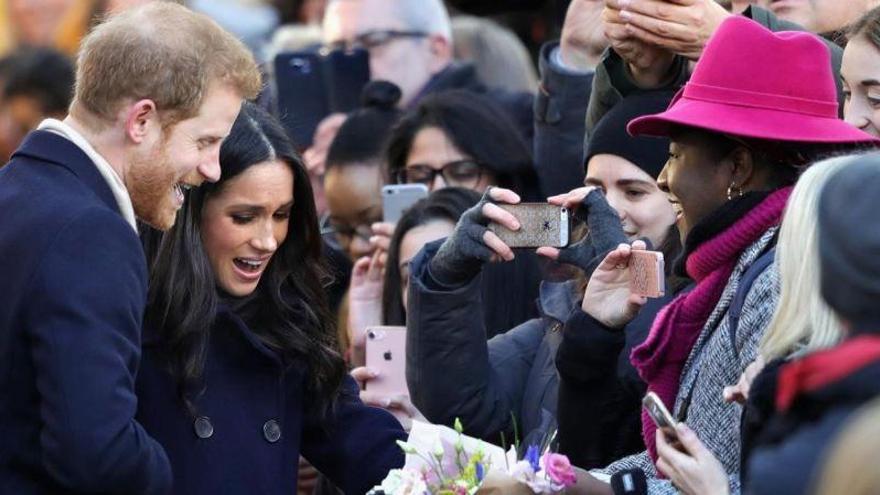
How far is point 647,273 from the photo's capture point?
4078 mm

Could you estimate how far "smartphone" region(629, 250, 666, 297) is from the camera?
402 cm

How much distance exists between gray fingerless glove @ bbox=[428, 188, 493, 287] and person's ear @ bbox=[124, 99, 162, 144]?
34.3 inches

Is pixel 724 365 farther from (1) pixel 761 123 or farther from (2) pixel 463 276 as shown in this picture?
(2) pixel 463 276

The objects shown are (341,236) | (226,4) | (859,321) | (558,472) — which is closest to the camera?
(859,321)

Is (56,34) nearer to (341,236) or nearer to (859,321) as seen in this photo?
(341,236)

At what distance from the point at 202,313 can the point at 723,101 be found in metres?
1.32

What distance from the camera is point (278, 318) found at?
4566mm

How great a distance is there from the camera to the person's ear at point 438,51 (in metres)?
7.82

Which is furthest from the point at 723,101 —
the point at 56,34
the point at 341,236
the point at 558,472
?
the point at 56,34

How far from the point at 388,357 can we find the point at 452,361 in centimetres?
76

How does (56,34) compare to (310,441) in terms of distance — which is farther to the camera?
(56,34)

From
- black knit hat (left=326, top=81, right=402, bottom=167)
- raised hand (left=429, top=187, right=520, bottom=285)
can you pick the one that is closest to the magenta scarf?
raised hand (left=429, top=187, right=520, bottom=285)

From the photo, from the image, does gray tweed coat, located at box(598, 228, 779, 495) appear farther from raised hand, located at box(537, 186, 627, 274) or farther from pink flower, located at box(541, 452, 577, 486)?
raised hand, located at box(537, 186, 627, 274)

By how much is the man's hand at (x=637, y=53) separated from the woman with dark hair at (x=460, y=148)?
1.19 m
